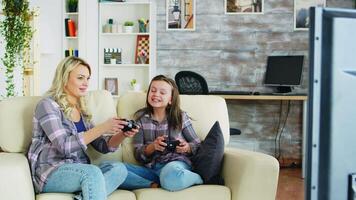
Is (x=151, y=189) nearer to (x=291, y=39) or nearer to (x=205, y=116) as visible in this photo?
(x=205, y=116)

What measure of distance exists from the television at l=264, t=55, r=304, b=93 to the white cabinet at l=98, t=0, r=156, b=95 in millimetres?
1297

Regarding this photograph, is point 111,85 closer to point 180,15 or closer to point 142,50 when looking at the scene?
point 142,50

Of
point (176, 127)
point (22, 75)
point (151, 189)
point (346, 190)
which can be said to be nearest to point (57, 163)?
point (151, 189)

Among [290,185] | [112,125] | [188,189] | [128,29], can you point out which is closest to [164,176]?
[188,189]

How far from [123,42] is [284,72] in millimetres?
1899

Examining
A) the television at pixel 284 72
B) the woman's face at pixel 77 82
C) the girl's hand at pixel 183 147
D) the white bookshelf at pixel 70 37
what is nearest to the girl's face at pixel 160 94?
the girl's hand at pixel 183 147

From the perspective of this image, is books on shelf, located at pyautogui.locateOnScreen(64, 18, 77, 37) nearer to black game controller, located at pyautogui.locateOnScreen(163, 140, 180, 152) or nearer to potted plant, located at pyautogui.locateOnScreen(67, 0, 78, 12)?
potted plant, located at pyautogui.locateOnScreen(67, 0, 78, 12)

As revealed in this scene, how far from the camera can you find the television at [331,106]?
735 millimetres

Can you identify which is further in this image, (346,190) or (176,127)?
(176,127)

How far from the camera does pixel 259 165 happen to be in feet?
8.59

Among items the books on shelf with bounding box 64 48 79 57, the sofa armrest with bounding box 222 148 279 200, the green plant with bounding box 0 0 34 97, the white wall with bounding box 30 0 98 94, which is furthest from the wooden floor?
the books on shelf with bounding box 64 48 79 57

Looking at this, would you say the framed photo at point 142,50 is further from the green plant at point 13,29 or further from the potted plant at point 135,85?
the green plant at point 13,29

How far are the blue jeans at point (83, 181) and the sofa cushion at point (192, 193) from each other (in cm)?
17

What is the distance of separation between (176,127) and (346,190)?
2253mm
